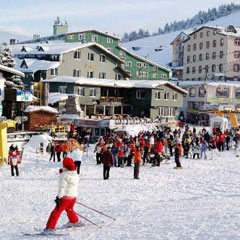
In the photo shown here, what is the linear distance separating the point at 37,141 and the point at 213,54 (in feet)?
176

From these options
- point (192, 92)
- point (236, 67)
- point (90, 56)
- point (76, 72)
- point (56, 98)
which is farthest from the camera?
point (236, 67)

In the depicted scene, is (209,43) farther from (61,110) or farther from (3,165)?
(3,165)

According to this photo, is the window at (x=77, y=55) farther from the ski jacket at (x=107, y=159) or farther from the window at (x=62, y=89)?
the ski jacket at (x=107, y=159)

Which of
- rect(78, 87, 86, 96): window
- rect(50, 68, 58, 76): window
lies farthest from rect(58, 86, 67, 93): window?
rect(50, 68, 58, 76): window

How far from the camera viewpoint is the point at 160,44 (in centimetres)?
15038

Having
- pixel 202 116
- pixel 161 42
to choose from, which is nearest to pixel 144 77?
pixel 202 116

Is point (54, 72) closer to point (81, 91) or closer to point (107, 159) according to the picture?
point (81, 91)

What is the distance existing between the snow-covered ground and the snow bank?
6356 mm

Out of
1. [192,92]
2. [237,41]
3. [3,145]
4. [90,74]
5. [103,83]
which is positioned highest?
[237,41]

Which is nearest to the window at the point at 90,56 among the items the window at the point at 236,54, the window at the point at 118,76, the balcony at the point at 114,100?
the window at the point at 118,76

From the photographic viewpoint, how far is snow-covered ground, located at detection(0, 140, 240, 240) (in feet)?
28.9

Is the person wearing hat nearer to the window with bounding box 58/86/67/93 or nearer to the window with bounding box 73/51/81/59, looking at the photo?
the window with bounding box 58/86/67/93

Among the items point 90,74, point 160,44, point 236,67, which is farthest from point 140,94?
point 160,44

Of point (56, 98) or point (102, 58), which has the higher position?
point (102, 58)
